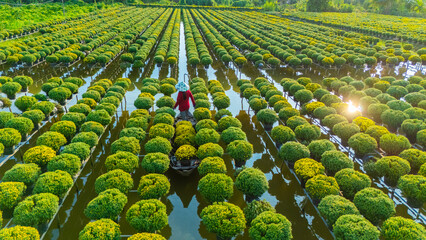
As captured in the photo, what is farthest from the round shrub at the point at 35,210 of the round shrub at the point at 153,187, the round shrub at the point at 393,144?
the round shrub at the point at 393,144

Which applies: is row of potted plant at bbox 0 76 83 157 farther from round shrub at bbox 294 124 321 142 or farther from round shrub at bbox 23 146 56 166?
round shrub at bbox 294 124 321 142

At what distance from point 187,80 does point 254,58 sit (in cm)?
1078

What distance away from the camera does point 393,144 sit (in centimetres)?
1555

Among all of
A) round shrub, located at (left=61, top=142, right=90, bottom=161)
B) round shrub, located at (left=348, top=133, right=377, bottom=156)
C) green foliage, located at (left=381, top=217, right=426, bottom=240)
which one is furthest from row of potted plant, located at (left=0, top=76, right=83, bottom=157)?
round shrub, located at (left=348, top=133, right=377, bottom=156)

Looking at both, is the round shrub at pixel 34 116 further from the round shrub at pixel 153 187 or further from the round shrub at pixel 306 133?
the round shrub at pixel 306 133

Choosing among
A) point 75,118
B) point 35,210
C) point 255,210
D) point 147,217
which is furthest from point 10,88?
point 255,210

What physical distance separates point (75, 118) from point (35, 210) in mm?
8696

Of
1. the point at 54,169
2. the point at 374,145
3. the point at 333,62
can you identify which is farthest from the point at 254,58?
the point at 54,169

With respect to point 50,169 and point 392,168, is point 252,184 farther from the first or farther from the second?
point 50,169

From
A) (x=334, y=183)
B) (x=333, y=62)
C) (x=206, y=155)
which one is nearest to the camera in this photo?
(x=334, y=183)

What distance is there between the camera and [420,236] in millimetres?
9227

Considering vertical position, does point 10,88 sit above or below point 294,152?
above

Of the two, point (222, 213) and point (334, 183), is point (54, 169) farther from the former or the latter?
point (334, 183)

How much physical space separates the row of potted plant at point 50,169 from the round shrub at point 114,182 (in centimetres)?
147
